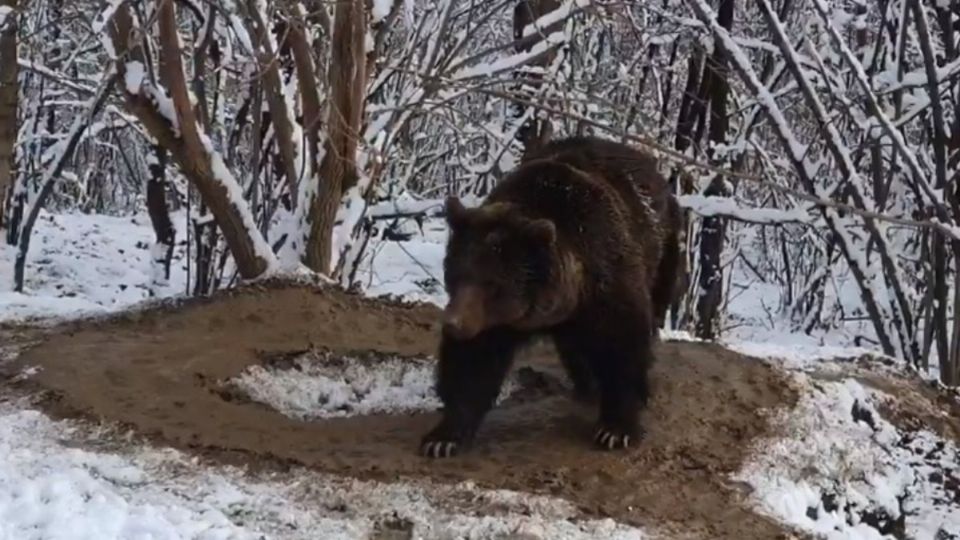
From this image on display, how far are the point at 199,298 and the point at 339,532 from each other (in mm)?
2663

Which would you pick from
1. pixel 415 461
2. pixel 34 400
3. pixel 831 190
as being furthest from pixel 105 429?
pixel 831 190

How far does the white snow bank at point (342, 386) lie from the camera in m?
5.06

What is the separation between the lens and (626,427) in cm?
451

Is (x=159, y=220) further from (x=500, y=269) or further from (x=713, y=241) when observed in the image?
(x=500, y=269)

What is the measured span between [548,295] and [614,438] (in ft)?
1.85

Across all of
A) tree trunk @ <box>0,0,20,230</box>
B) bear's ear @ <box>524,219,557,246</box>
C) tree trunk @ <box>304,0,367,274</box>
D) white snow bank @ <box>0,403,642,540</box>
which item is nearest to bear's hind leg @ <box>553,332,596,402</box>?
bear's ear @ <box>524,219,557,246</box>

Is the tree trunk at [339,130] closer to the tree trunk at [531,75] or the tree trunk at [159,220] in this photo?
the tree trunk at [531,75]

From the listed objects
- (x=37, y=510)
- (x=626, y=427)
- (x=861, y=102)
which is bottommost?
(x=37, y=510)

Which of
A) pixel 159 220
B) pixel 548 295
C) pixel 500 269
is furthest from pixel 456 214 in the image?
pixel 159 220

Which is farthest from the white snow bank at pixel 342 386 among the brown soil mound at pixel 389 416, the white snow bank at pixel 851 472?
the white snow bank at pixel 851 472

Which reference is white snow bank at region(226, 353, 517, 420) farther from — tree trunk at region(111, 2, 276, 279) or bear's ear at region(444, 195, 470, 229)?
tree trunk at region(111, 2, 276, 279)

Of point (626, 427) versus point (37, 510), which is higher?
point (626, 427)

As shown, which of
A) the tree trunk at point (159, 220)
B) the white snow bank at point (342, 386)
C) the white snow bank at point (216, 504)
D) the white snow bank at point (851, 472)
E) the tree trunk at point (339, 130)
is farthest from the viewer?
the tree trunk at point (159, 220)

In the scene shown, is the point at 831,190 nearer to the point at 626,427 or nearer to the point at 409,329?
the point at 409,329
